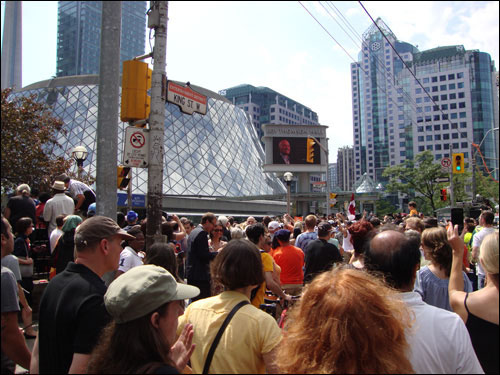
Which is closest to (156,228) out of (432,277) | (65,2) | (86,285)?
(86,285)

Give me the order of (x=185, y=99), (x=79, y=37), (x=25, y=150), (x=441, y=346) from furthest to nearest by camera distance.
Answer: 1. (x=79, y=37)
2. (x=25, y=150)
3. (x=185, y=99)
4. (x=441, y=346)

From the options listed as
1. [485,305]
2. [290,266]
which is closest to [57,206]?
[290,266]

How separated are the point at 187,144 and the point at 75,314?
46984 millimetres

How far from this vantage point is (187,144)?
48.4 metres

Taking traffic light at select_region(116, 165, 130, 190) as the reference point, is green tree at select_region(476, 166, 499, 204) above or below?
above

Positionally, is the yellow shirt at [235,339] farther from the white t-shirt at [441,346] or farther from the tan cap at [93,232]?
the tan cap at [93,232]

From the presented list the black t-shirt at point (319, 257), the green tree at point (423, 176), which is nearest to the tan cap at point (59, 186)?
the black t-shirt at point (319, 257)

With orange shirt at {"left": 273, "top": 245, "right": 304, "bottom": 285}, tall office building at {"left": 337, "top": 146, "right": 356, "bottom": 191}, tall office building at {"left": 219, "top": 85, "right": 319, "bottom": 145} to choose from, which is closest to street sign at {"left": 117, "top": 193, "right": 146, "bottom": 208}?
orange shirt at {"left": 273, "top": 245, "right": 304, "bottom": 285}

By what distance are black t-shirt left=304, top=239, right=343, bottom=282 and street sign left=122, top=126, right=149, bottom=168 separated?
9.67ft

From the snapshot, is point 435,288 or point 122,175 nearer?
point 435,288

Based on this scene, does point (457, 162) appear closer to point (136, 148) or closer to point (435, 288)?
point (435, 288)

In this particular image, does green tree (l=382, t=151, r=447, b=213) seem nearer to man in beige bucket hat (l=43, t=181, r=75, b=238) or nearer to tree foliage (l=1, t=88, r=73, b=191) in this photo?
tree foliage (l=1, t=88, r=73, b=191)

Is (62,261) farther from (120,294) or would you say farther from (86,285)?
(120,294)

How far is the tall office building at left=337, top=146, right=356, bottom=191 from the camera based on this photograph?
16974 centimetres
